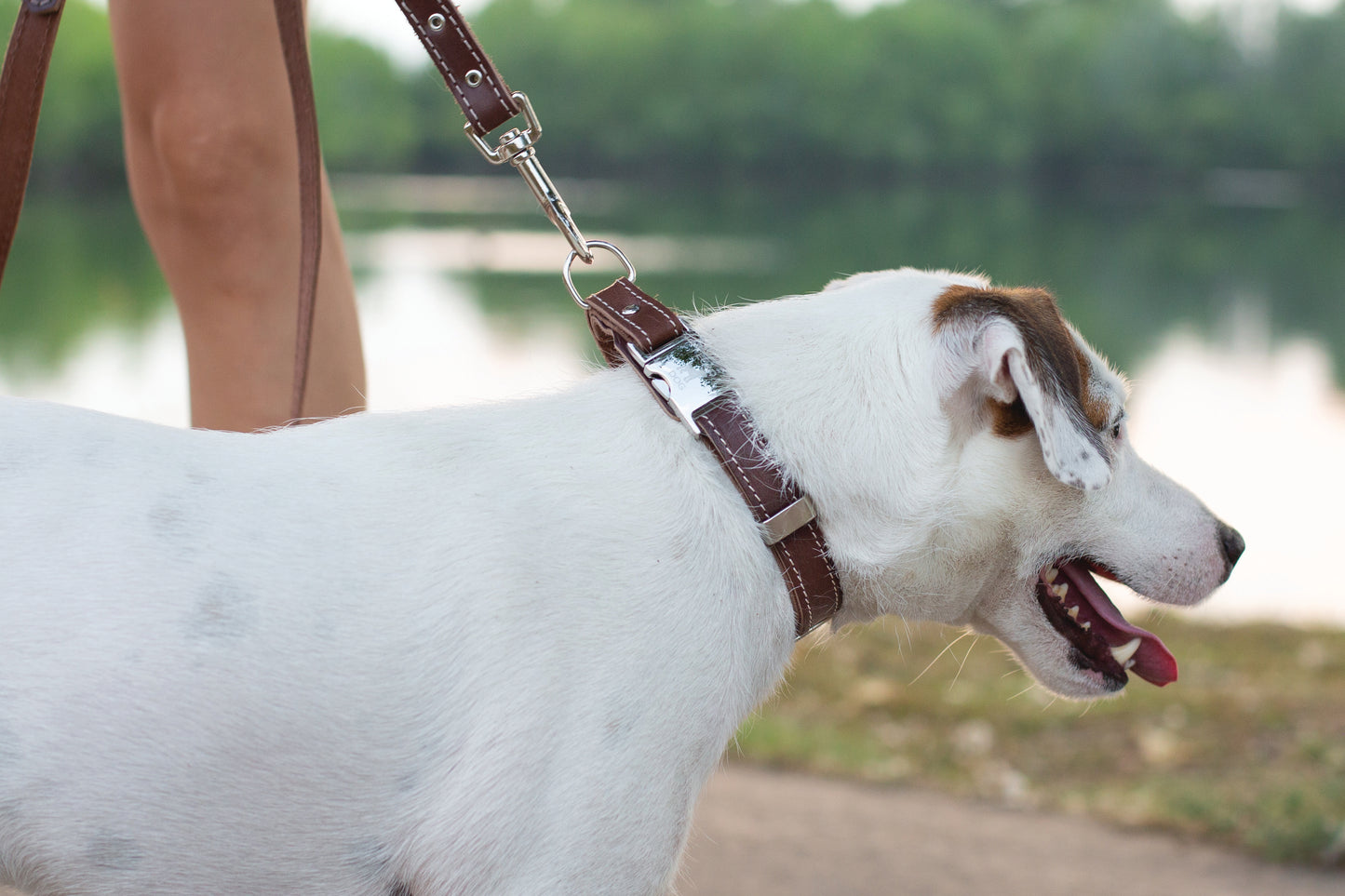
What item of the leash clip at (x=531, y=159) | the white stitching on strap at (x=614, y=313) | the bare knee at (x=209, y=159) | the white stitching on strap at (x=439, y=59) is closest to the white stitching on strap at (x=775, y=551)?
the white stitching on strap at (x=614, y=313)

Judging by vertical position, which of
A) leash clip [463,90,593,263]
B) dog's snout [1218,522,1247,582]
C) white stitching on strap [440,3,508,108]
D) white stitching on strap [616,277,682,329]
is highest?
white stitching on strap [440,3,508,108]

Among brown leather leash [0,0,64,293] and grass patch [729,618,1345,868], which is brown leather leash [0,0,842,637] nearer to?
brown leather leash [0,0,64,293]

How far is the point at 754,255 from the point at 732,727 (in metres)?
23.1

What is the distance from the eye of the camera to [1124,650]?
2277 mm

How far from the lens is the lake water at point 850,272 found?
9.89m

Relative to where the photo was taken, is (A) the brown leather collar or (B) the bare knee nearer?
(A) the brown leather collar

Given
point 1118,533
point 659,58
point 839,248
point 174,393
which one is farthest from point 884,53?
point 1118,533

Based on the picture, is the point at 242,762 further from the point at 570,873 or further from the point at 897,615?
the point at 897,615

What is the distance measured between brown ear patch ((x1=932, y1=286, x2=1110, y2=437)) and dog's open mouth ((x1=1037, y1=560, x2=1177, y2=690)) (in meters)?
0.29

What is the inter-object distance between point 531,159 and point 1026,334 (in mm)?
978

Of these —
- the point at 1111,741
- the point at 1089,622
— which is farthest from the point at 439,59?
the point at 1111,741

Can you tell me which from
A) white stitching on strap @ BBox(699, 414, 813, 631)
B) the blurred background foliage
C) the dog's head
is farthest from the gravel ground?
the blurred background foliage

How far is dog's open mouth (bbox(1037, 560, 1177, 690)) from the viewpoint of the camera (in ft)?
7.22

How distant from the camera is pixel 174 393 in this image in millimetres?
11797
